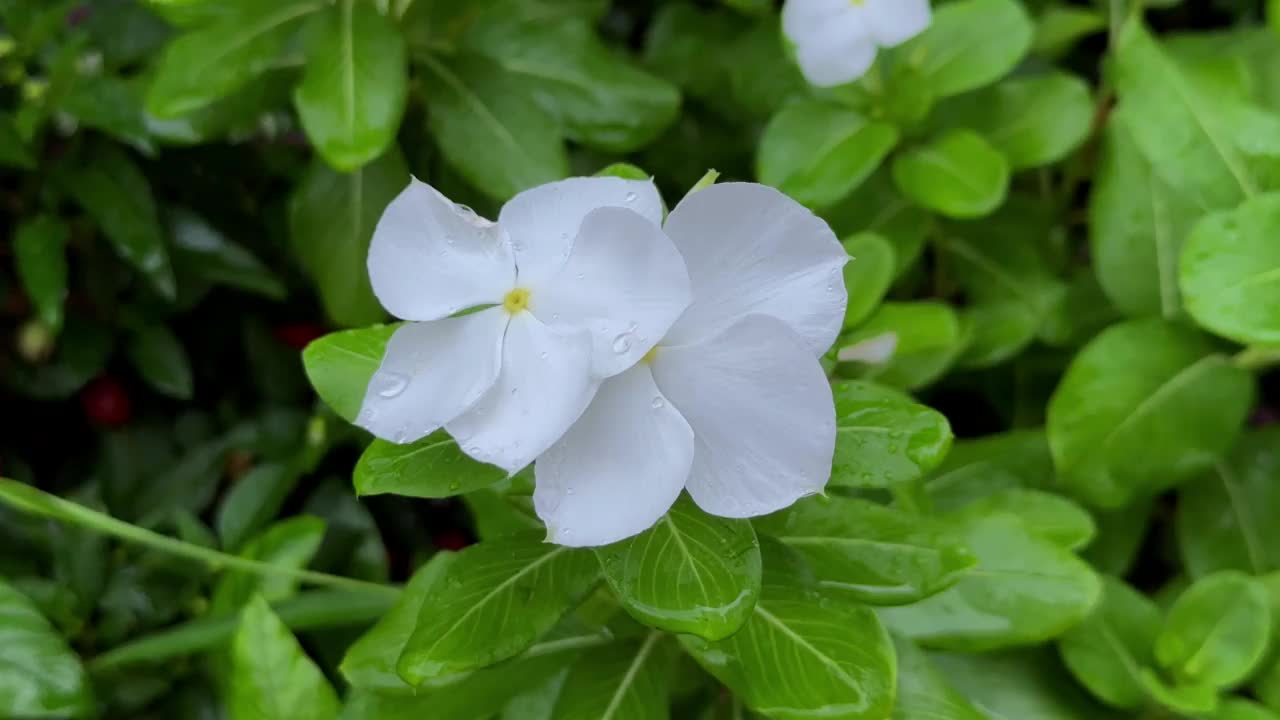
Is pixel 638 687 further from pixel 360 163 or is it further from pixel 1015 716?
pixel 360 163

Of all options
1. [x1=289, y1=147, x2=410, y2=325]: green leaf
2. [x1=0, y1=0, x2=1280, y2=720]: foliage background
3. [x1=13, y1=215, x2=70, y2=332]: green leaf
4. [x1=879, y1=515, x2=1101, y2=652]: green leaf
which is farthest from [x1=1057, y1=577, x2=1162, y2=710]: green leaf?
[x1=13, y1=215, x2=70, y2=332]: green leaf

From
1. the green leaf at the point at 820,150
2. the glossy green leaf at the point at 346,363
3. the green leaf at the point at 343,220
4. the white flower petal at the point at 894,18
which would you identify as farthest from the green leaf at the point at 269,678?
the white flower petal at the point at 894,18

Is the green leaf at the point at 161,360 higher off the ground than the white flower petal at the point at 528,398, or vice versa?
the white flower petal at the point at 528,398

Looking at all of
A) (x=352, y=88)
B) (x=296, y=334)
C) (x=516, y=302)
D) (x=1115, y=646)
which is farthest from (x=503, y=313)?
(x=296, y=334)

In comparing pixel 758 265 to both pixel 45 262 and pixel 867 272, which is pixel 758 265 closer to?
pixel 867 272

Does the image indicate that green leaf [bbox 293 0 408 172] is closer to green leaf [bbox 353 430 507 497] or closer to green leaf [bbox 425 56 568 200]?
green leaf [bbox 425 56 568 200]

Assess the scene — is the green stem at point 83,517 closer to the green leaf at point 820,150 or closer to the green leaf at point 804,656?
the green leaf at point 804,656
